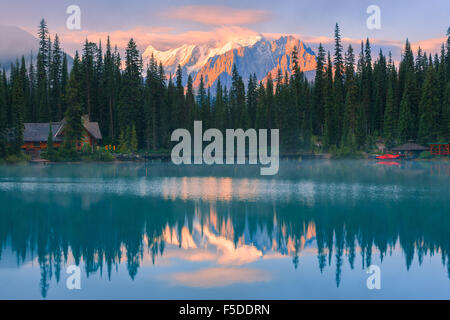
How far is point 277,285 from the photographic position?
16.7m

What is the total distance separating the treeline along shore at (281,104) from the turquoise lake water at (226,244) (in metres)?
60.3

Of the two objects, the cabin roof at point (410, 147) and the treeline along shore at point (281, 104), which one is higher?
the treeline along shore at point (281, 104)

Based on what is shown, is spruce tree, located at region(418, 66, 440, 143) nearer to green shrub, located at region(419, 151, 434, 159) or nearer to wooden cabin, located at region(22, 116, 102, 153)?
green shrub, located at region(419, 151, 434, 159)

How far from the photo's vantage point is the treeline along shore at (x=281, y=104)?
9794cm

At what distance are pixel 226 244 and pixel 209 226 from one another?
4005 mm

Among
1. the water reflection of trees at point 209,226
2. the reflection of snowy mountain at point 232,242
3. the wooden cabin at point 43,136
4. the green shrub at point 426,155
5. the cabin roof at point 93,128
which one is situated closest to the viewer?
the water reflection of trees at point 209,226

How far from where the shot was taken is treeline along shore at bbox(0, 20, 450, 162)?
97.9 m

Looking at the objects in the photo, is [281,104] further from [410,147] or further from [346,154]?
[410,147]

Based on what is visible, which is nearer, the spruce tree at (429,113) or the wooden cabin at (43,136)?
the wooden cabin at (43,136)

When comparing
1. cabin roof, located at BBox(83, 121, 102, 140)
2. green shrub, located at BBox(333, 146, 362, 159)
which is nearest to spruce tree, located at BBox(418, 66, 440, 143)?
green shrub, located at BBox(333, 146, 362, 159)

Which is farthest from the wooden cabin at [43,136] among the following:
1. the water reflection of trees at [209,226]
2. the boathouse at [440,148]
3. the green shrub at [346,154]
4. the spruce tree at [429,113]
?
the boathouse at [440,148]

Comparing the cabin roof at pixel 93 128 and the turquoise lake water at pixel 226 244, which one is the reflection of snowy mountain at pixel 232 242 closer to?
the turquoise lake water at pixel 226 244

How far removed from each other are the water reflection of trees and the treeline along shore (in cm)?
6127
